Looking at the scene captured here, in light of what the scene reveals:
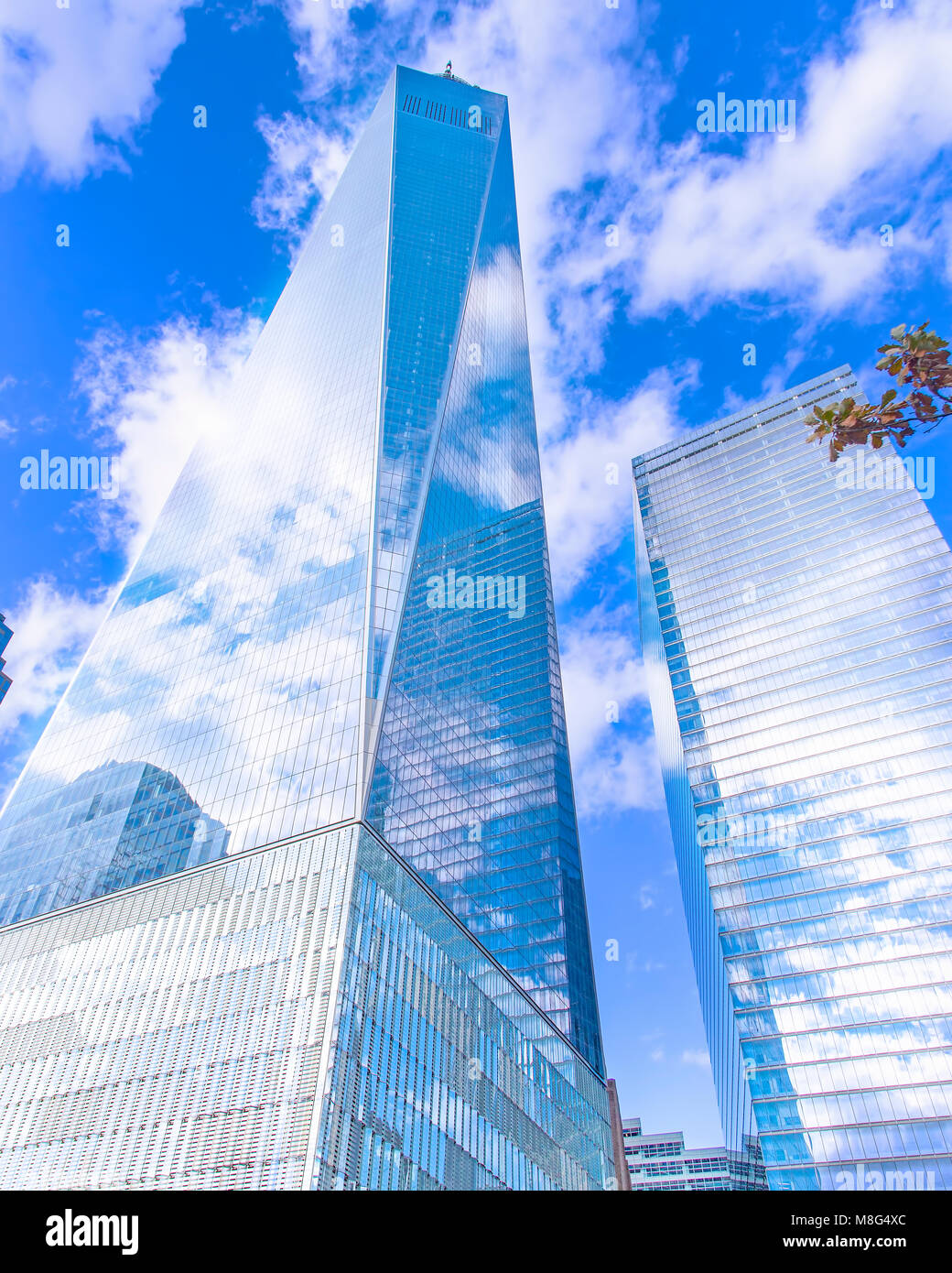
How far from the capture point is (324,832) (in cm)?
4344

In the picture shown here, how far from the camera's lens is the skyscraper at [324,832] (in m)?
37.2

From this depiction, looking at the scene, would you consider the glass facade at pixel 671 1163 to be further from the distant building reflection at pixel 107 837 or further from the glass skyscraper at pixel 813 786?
the distant building reflection at pixel 107 837

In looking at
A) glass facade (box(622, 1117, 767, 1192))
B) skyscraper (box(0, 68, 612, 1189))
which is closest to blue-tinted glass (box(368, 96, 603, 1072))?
skyscraper (box(0, 68, 612, 1189))

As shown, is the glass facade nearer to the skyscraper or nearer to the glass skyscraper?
the glass skyscraper

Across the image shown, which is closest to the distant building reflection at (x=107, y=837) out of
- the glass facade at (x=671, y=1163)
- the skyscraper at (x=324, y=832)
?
the skyscraper at (x=324, y=832)

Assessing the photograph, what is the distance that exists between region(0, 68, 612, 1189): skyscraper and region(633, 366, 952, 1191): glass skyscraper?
31.0m

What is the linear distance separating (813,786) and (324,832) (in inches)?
3034

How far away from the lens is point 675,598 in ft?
426

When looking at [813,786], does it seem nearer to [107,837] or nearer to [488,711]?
[488,711]

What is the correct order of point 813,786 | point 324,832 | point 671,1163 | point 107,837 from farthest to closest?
point 671,1163 → point 813,786 → point 107,837 → point 324,832

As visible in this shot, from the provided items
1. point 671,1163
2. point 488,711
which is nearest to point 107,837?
point 488,711

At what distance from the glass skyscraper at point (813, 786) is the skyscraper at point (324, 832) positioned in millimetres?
30985

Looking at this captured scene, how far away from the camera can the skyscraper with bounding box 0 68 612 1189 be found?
37.2m
